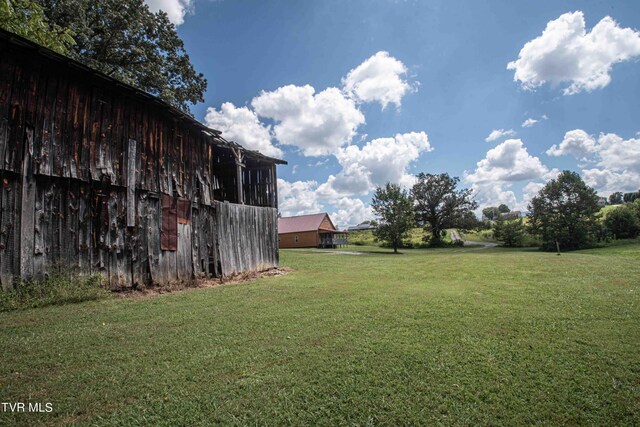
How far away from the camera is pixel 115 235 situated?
26.7 feet

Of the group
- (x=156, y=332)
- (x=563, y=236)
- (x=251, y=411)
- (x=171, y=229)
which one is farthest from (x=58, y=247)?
(x=563, y=236)

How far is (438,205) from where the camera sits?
161 ft

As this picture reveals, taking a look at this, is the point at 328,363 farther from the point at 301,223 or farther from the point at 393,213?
the point at 301,223

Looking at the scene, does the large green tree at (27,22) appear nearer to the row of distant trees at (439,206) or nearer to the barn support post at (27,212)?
the barn support post at (27,212)

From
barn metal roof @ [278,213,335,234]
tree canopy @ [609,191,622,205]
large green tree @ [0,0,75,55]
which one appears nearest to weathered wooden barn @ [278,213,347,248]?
barn metal roof @ [278,213,335,234]

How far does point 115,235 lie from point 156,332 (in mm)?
4760

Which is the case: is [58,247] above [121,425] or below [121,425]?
above

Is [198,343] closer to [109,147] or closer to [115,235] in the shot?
[115,235]

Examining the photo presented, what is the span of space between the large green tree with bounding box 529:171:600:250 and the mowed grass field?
35.1 metres

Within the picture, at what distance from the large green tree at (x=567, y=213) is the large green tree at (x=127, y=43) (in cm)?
4212

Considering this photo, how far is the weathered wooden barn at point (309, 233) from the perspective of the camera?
43594 mm

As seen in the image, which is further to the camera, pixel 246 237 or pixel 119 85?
pixel 246 237

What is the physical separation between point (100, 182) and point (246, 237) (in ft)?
19.1

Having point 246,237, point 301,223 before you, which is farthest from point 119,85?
point 301,223
